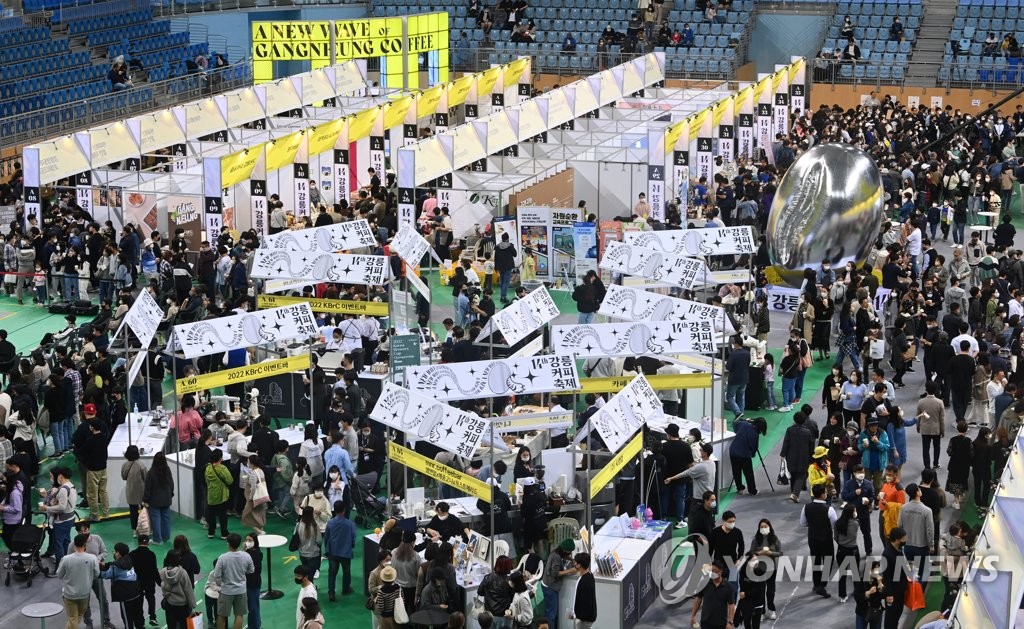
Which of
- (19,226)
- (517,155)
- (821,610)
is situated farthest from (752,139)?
(821,610)

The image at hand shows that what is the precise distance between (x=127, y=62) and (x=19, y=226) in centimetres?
1534

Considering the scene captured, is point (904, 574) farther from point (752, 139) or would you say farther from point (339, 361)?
point (752, 139)

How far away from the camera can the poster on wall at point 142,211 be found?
30438mm

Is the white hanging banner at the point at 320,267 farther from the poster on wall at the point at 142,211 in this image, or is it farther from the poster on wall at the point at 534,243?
the poster on wall at the point at 142,211

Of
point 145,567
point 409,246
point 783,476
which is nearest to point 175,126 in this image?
point 409,246

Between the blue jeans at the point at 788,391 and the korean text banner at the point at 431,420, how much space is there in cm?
764

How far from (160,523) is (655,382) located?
20.2ft

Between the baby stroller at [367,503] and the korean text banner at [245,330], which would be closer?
the baby stroller at [367,503]

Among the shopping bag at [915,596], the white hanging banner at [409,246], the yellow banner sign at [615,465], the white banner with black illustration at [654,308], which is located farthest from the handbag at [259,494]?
the shopping bag at [915,596]

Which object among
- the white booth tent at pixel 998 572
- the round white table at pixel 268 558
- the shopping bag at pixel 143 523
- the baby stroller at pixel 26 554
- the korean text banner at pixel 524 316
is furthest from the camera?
the korean text banner at pixel 524 316

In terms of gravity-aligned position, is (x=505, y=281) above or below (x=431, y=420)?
below

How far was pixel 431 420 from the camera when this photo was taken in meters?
16.9

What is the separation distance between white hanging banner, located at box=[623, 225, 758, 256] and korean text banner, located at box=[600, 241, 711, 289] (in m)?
0.46

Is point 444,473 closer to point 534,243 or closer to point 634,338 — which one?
point 634,338
